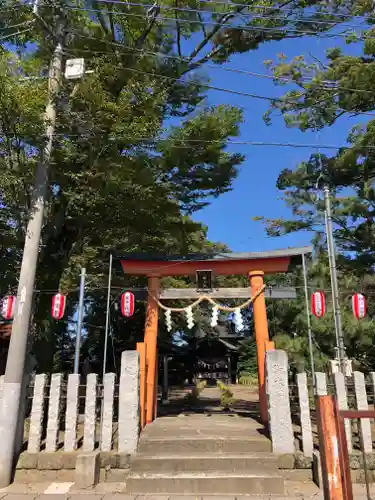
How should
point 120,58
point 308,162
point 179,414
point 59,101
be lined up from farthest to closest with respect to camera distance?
point 308,162 < point 120,58 < point 179,414 < point 59,101

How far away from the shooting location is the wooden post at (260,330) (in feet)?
26.7

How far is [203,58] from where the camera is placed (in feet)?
42.1

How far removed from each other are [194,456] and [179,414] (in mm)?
3617

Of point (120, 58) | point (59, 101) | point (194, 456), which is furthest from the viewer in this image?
point (120, 58)

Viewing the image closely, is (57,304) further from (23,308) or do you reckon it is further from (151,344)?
(23,308)

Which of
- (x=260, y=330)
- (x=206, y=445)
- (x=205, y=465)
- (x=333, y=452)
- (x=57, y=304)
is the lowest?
(x=205, y=465)

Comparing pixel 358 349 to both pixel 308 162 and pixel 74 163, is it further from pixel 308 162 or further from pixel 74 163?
pixel 74 163

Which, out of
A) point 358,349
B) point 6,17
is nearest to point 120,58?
point 6,17

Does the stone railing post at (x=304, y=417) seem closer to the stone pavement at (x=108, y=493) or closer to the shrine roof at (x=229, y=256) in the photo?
the stone pavement at (x=108, y=493)

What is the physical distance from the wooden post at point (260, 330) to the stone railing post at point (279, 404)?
128cm

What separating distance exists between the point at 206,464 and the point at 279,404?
1557 mm

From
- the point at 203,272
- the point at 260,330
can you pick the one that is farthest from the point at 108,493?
the point at 203,272

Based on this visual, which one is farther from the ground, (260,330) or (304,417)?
(260,330)

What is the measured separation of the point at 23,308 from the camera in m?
6.82
